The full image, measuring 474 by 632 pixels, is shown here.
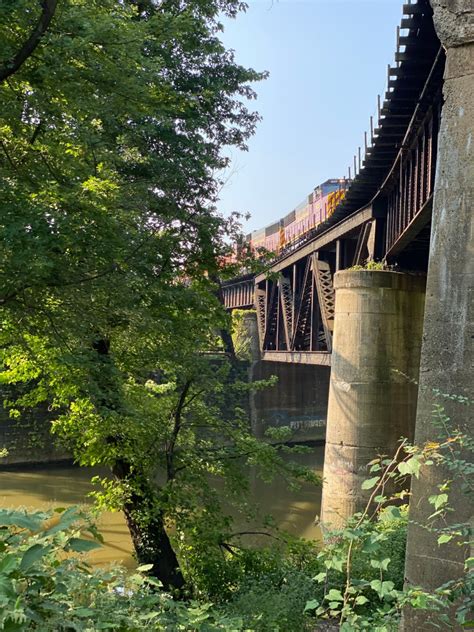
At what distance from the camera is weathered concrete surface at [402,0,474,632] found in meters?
4.67

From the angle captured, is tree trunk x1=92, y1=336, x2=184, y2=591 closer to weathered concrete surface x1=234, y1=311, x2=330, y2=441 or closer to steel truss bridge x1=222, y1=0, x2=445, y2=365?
steel truss bridge x1=222, y1=0, x2=445, y2=365

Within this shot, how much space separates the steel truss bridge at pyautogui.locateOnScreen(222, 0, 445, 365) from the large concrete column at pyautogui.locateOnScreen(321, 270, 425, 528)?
119 centimetres

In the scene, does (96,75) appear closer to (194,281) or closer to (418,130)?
(194,281)

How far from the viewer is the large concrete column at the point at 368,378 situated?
1260cm

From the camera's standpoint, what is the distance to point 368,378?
12.8m

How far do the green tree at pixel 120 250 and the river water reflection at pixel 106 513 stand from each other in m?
6.22

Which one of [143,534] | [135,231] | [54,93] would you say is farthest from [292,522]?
[54,93]

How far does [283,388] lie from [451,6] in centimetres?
3018

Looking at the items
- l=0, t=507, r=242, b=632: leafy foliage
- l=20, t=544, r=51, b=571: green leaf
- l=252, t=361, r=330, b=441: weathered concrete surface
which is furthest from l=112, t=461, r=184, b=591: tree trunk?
l=252, t=361, r=330, b=441: weathered concrete surface

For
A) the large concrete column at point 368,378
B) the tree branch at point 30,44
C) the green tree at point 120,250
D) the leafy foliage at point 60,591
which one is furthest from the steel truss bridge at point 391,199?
the leafy foliage at point 60,591

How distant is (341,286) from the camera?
1338 centimetres

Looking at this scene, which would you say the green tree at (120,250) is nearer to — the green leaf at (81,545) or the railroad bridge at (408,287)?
the railroad bridge at (408,287)

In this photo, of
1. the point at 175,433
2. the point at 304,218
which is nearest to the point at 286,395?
the point at 304,218

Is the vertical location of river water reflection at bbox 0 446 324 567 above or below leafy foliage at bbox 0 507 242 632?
below
